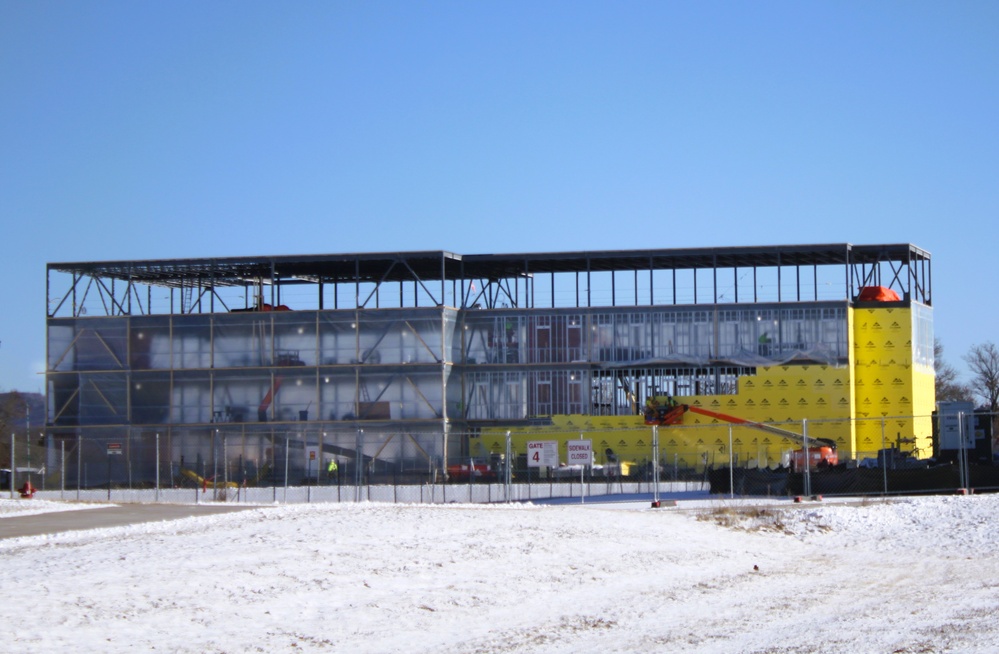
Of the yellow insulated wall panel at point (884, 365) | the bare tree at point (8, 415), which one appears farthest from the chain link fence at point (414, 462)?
the bare tree at point (8, 415)

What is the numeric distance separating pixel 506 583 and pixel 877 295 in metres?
54.5

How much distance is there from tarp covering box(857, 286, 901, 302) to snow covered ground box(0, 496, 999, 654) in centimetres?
4156

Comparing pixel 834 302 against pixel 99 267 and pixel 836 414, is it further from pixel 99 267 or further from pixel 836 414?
pixel 99 267

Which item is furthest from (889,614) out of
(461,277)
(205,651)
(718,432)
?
(461,277)

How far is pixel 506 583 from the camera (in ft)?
67.6

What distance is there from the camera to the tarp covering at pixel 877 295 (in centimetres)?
7050

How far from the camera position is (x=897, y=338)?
228ft

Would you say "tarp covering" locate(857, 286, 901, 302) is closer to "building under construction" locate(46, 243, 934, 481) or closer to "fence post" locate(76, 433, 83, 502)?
"building under construction" locate(46, 243, 934, 481)

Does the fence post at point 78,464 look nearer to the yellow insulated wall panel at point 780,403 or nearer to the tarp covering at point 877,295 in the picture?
the yellow insulated wall panel at point 780,403

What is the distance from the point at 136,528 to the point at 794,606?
48.8ft

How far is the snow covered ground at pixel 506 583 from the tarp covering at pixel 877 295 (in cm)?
4156

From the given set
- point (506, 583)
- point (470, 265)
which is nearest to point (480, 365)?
point (470, 265)

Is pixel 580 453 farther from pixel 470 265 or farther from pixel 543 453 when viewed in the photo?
pixel 470 265

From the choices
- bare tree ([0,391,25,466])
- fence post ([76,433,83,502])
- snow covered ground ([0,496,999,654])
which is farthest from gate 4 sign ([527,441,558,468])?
bare tree ([0,391,25,466])
